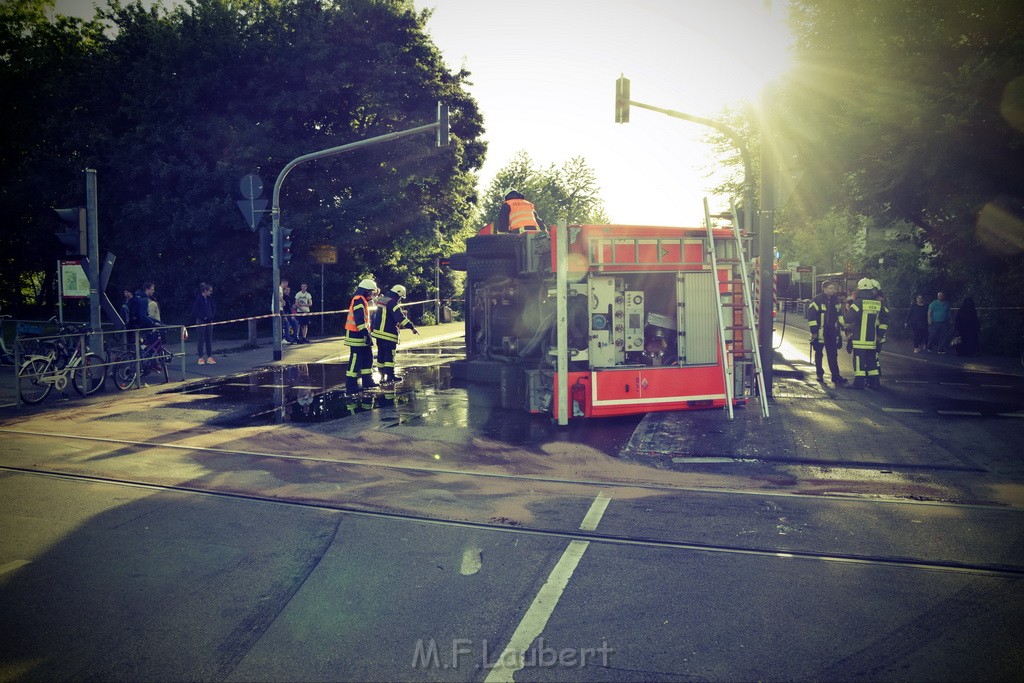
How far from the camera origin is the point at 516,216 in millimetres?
13039

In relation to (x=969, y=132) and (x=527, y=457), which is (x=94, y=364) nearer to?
(x=527, y=457)

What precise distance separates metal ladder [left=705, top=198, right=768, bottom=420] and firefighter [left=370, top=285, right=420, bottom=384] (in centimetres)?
578

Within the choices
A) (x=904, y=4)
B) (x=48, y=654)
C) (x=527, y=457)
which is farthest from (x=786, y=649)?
(x=904, y=4)

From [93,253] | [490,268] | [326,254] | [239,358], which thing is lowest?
→ [239,358]

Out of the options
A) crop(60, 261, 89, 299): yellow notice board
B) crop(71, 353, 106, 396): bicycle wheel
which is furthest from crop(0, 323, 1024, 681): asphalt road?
crop(60, 261, 89, 299): yellow notice board

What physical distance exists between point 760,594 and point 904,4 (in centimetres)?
1777

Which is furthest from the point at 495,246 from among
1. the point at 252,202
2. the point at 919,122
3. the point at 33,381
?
the point at 919,122

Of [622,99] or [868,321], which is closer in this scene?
[868,321]

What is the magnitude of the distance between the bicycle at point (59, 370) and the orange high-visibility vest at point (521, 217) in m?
6.72

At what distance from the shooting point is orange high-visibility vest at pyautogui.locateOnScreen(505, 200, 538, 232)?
1289 centimetres

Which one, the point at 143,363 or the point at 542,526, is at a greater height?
the point at 143,363

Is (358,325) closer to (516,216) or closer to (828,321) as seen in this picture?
(516,216)

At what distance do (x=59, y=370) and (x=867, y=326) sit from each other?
12.5 meters

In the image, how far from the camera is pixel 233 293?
1062 inches
